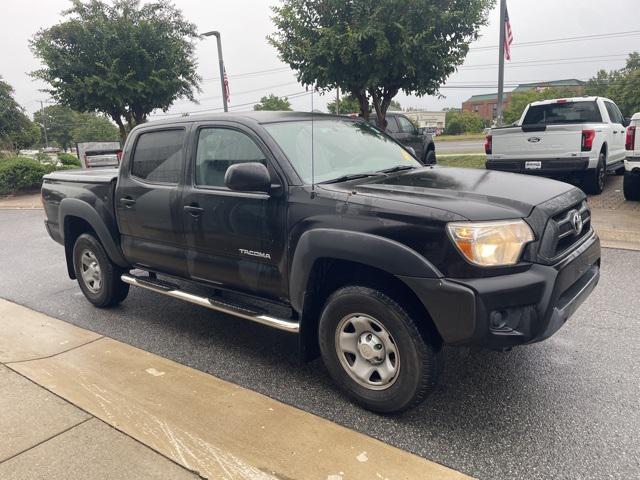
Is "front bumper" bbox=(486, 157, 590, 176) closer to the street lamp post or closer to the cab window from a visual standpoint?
the cab window

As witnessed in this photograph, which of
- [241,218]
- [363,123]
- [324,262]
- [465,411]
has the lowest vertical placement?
[465,411]

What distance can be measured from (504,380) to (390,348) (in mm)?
997

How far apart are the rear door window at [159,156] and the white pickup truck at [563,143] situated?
24.0 ft

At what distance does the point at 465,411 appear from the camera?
312cm

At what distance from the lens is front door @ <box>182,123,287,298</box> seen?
3486mm

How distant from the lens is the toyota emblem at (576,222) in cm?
316

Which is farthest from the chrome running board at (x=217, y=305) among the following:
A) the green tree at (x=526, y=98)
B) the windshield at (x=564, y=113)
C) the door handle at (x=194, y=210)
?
the green tree at (x=526, y=98)

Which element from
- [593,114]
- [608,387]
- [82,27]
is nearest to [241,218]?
[608,387]

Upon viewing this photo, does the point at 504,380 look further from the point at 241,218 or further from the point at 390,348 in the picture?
the point at 241,218

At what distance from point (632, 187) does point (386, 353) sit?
8060 millimetres

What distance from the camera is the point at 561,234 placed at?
2.99m

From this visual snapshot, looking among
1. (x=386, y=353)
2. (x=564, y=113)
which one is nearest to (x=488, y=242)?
(x=386, y=353)

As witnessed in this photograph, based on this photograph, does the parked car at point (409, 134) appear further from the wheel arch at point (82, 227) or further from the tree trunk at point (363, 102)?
the wheel arch at point (82, 227)

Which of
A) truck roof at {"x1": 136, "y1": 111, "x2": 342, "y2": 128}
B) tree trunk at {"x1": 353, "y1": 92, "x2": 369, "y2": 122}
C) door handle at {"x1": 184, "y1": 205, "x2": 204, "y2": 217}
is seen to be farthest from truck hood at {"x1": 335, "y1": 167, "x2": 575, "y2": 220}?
tree trunk at {"x1": 353, "y1": 92, "x2": 369, "y2": 122}
